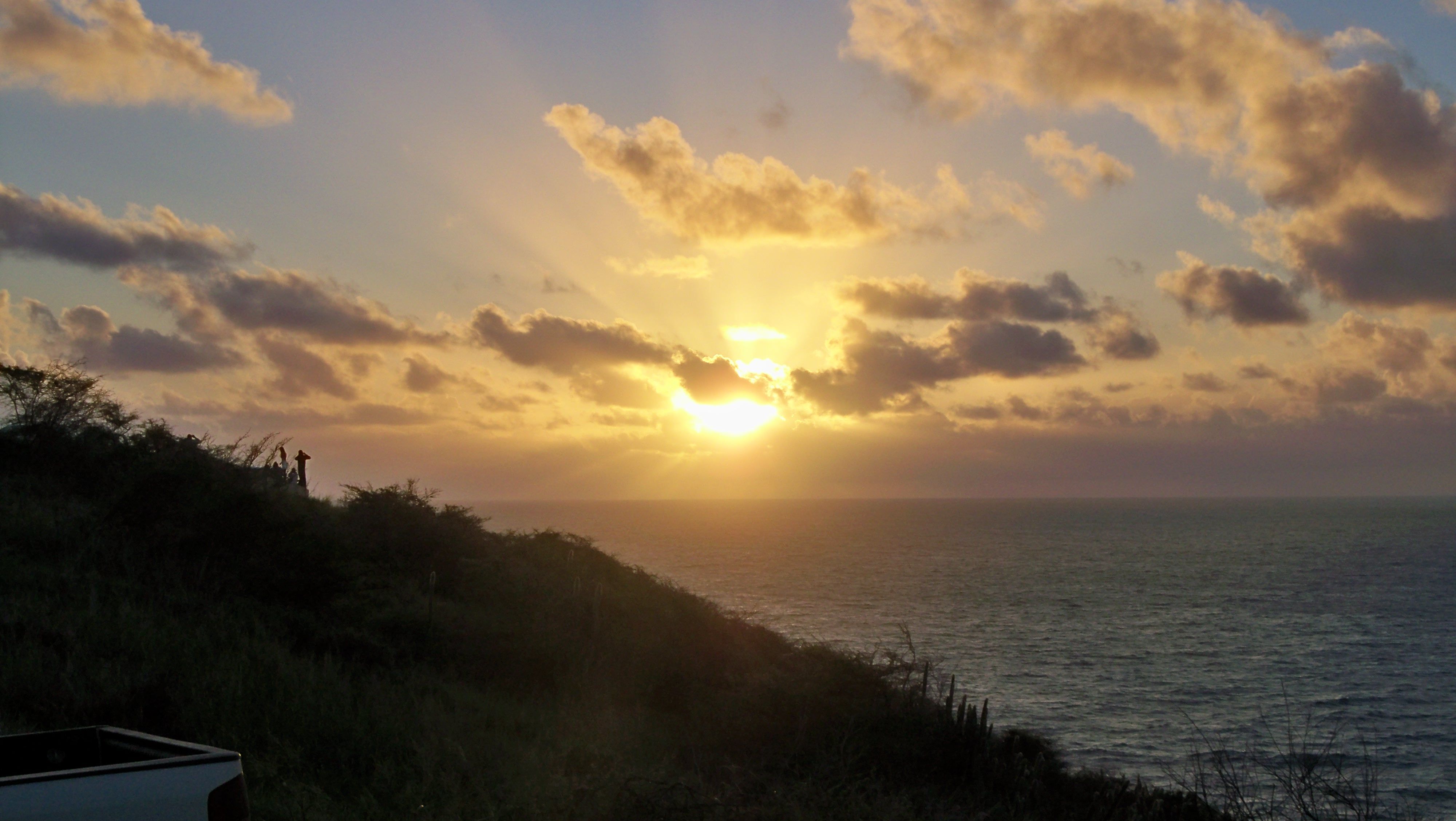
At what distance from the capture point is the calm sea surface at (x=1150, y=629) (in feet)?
128

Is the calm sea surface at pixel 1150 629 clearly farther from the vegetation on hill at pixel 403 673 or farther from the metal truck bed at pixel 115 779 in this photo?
the metal truck bed at pixel 115 779

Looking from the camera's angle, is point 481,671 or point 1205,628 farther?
point 1205,628

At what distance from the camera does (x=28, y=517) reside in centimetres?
2130

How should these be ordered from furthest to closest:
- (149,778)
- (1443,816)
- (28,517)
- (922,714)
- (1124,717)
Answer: (1124,717) < (1443,816) < (922,714) < (28,517) < (149,778)

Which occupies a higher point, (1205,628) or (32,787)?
(32,787)

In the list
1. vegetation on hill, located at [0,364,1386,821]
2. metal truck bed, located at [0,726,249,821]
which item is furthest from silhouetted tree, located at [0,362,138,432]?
metal truck bed, located at [0,726,249,821]

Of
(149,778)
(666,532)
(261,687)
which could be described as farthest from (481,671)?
(666,532)

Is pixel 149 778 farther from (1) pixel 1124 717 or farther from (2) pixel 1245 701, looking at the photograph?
(2) pixel 1245 701

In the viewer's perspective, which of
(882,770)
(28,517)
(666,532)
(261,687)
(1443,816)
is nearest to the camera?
(261,687)

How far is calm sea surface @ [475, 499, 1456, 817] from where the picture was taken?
38.9 meters

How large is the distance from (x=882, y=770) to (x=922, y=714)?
391 cm

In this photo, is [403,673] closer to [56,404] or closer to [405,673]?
[405,673]

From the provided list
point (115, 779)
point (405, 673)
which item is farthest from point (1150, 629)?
point (115, 779)

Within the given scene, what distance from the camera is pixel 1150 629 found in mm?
64188
